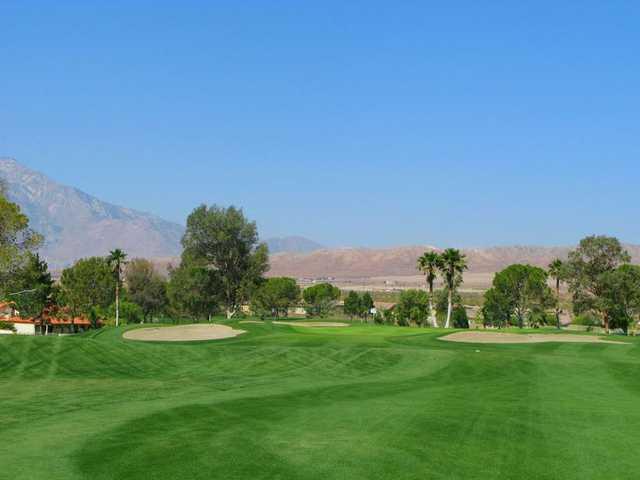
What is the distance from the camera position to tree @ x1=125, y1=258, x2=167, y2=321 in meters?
153

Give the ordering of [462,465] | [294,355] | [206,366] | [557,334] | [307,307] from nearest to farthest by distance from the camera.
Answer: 1. [462,465]
2. [206,366]
3. [294,355]
4. [557,334]
5. [307,307]

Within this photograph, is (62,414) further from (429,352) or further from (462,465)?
(429,352)

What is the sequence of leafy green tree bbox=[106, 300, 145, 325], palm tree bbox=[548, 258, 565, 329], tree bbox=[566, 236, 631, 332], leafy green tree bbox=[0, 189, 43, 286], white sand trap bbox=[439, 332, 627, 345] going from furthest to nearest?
leafy green tree bbox=[106, 300, 145, 325] → palm tree bbox=[548, 258, 565, 329] → tree bbox=[566, 236, 631, 332] → white sand trap bbox=[439, 332, 627, 345] → leafy green tree bbox=[0, 189, 43, 286]

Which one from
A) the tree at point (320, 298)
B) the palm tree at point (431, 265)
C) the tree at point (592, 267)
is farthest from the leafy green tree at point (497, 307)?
the tree at point (320, 298)

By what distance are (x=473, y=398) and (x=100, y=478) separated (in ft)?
54.1

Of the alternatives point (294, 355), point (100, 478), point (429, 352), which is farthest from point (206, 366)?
point (100, 478)

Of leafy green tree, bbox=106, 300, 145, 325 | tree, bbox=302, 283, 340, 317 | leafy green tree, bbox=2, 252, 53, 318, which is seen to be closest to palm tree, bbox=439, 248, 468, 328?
leafy green tree, bbox=2, 252, 53, 318

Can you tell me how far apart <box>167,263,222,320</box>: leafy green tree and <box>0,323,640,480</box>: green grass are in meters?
73.2

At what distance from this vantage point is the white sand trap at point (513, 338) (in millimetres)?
61125

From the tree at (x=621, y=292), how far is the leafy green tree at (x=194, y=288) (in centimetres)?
6296

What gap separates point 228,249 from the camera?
385ft

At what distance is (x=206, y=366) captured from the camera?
1517 inches

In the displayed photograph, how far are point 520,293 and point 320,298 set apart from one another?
172ft

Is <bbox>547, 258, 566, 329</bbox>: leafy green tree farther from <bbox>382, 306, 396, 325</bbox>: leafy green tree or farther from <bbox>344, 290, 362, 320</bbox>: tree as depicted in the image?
<bbox>344, 290, 362, 320</bbox>: tree
